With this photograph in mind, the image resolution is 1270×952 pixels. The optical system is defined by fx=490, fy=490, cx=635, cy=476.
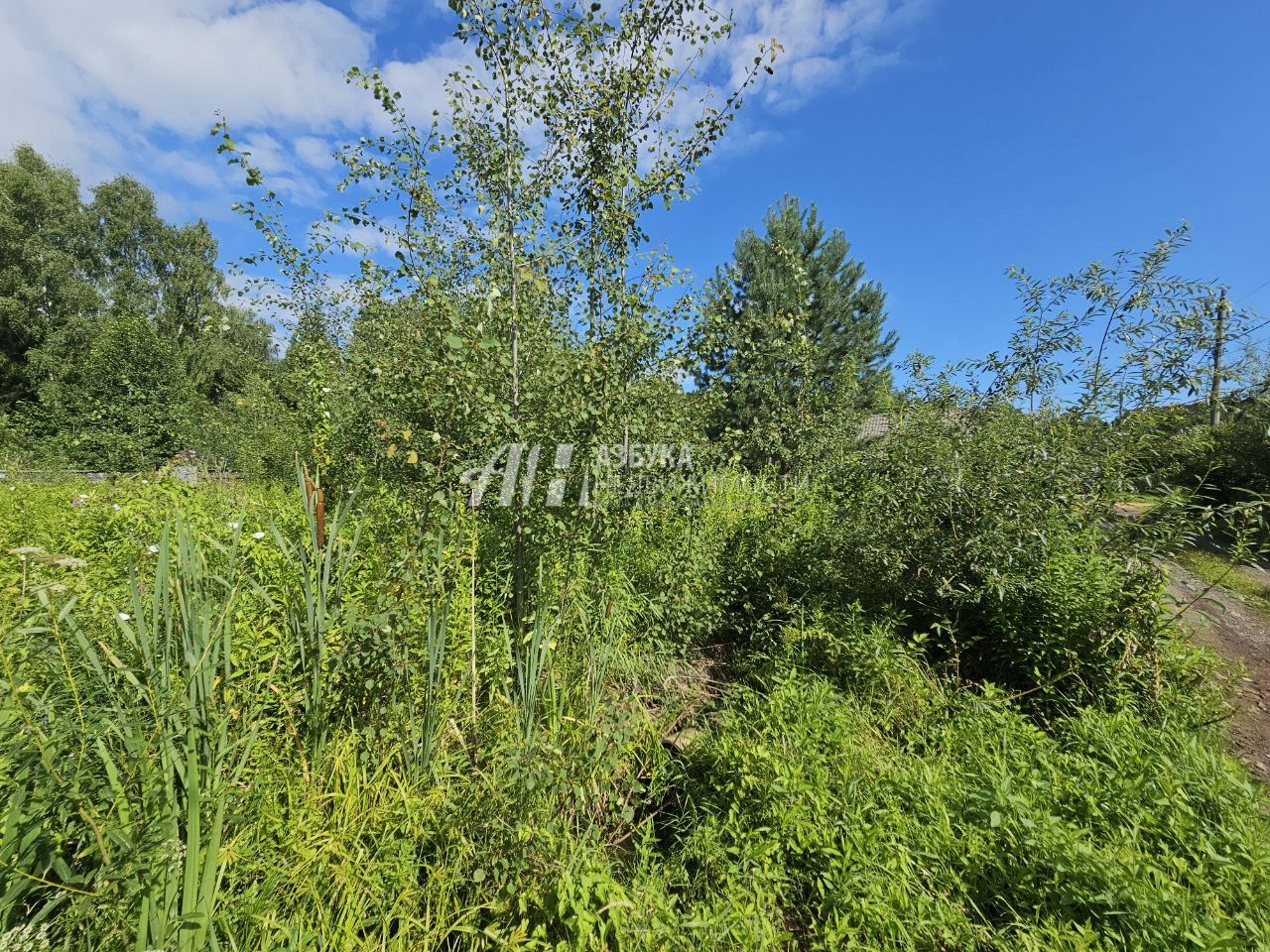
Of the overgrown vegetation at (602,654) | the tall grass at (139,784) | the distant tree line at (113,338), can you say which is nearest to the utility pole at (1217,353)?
the overgrown vegetation at (602,654)

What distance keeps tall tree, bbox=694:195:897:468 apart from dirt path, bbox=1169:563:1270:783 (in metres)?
2.67

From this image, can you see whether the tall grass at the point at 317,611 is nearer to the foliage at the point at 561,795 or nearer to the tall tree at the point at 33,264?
the foliage at the point at 561,795

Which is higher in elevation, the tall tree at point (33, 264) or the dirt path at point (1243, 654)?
the tall tree at point (33, 264)

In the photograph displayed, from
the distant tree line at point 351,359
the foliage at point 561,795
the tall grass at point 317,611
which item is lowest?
the foliage at point 561,795

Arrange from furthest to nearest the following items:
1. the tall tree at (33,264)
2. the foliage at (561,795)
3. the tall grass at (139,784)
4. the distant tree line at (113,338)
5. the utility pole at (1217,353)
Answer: the tall tree at (33,264)
the distant tree line at (113,338)
the utility pole at (1217,353)
the foliage at (561,795)
the tall grass at (139,784)

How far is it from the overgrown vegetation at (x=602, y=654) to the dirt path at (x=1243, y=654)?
34 centimetres

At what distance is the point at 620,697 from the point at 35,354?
26828 mm

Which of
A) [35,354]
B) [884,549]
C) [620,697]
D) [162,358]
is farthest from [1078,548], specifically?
[35,354]

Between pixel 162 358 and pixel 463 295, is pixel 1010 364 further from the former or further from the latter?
pixel 162 358

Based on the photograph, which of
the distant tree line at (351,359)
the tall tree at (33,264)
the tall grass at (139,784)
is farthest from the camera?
the tall tree at (33,264)

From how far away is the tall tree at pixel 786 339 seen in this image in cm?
297

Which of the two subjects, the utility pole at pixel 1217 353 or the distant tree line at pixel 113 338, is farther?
the distant tree line at pixel 113 338

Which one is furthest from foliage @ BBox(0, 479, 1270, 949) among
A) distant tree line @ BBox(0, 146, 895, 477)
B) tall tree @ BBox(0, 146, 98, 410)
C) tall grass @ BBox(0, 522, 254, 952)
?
tall tree @ BBox(0, 146, 98, 410)

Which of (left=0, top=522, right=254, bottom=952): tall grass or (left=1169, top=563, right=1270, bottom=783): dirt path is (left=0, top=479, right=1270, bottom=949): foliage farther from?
(left=1169, top=563, right=1270, bottom=783): dirt path
